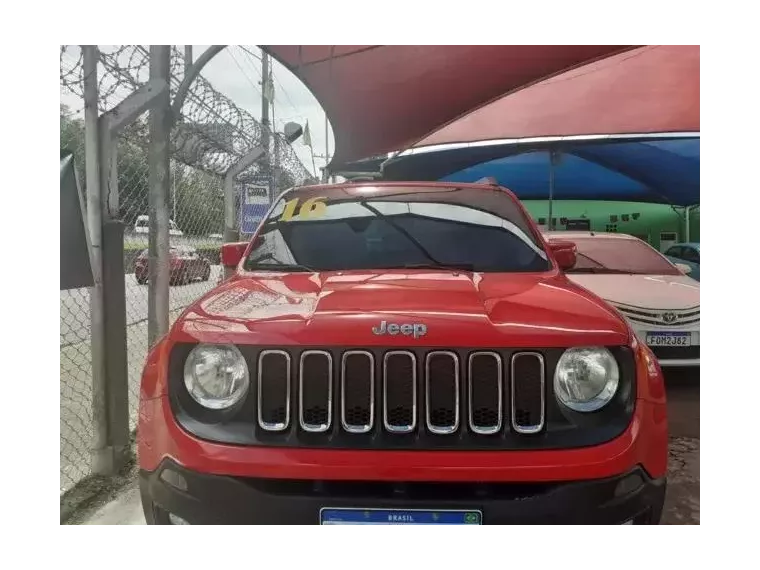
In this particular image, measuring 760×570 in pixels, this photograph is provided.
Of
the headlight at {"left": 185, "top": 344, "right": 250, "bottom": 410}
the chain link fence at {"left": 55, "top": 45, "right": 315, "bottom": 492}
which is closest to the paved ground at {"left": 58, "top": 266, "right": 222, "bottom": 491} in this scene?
the chain link fence at {"left": 55, "top": 45, "right": 315, "bottom": 492}

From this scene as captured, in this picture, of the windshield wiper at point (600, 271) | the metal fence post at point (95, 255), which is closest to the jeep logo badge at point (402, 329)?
the metal fence post at point (95, 255)

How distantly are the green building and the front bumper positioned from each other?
8.98 feet

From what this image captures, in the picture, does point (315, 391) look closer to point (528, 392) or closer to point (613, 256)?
point (528, 392)

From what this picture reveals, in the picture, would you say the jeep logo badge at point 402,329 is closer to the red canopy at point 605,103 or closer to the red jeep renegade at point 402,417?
the red jeep renegade at point 402,417

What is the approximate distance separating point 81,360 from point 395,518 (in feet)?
8.36

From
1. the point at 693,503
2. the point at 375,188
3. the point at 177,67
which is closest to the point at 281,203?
the point at 375,188

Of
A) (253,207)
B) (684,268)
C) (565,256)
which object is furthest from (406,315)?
(253,207)

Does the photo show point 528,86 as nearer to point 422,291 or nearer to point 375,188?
point 375,188

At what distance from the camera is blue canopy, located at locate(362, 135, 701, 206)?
163 inches

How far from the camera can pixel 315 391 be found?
2053 millimetres

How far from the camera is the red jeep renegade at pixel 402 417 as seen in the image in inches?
76.5
